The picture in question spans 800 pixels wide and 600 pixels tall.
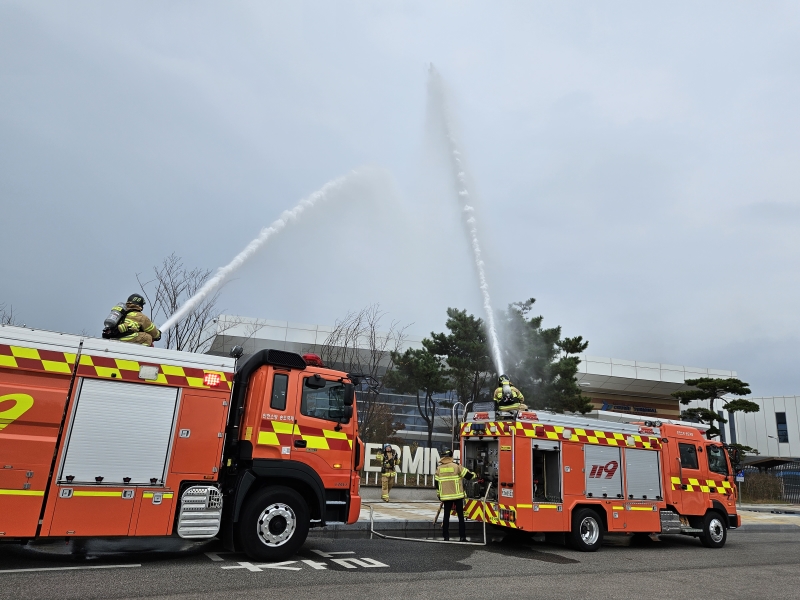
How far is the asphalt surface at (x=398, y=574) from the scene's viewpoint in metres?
6.50

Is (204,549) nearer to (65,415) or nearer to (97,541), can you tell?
(97,541)

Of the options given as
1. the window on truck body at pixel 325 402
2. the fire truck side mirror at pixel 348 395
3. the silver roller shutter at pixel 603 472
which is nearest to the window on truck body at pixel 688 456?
the silver roller shutter at pixel 603 472

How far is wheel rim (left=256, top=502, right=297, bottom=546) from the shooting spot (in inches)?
321

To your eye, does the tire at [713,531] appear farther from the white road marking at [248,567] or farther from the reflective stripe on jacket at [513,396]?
the white road marking at [248,567]

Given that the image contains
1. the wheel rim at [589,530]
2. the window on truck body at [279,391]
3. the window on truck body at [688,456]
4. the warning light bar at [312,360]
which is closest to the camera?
the window on truck body at [279,391]

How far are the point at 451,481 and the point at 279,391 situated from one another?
443 centimetres

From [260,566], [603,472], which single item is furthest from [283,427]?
[603,472]

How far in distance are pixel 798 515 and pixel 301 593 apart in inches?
1018

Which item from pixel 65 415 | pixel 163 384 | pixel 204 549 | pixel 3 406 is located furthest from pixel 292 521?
pixel 3 406

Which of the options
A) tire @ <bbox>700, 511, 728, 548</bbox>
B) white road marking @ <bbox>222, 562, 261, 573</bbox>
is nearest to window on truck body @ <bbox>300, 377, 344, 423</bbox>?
white road marking @ <bbox>222, 562, 261, 573</bbox>

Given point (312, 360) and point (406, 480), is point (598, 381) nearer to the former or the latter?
point (406, 480)

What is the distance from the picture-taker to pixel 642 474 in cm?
1241

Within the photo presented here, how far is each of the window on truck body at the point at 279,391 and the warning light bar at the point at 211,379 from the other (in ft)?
2.71

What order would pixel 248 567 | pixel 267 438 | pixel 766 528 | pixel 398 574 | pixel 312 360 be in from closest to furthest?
pixel 248 567, pixel 398 574, pixel 267 438, pixel 312 360, pixel 766 528
